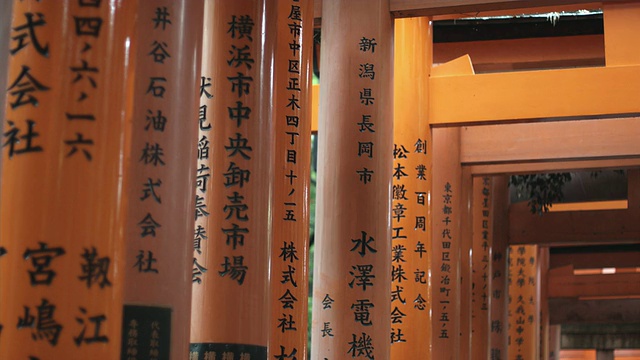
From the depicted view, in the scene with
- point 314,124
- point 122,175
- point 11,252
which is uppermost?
point 314,124

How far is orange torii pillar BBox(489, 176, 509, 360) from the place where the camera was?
14234 mm

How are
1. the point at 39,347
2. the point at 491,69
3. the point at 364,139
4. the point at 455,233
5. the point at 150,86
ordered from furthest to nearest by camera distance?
the point at 491,69, the point at 455,233, the point at 364,139, the point at 150,86, the point at 39,347

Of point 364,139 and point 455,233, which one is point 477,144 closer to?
point 455,233

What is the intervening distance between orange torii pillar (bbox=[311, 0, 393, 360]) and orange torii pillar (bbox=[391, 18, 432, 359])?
104 centimetres

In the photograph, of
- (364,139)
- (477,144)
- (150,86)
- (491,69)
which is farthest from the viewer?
(491,69)

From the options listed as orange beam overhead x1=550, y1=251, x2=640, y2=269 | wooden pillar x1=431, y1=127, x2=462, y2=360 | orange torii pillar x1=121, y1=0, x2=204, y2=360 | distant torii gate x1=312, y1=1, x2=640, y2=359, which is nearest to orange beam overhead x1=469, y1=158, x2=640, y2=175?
distant torii gate x1=312, y1=1, x2=640, y2=359

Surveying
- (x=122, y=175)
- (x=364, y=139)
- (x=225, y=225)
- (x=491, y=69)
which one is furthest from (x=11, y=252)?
(x=491, y=69)

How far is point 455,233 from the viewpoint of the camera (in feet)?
34.2

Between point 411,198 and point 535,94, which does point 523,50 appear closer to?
point 535,94

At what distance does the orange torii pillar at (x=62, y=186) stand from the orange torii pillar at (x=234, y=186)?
1.67 meters

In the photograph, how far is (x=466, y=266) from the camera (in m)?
11.8

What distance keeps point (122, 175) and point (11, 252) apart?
1.35 ft

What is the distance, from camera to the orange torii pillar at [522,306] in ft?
53.4

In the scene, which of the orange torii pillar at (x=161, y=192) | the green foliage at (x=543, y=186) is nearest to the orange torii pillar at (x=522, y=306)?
the green foliage at (x=543, y=186)
